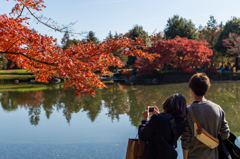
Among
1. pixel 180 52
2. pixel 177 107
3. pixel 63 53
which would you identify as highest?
pixel 180 52

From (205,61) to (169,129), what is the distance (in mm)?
22819

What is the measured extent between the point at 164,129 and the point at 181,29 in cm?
3040

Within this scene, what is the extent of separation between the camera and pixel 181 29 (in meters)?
30.2

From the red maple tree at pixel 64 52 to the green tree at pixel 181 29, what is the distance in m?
26.2

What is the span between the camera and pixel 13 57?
5711 millimetres

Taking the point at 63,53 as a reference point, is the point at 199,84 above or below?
below

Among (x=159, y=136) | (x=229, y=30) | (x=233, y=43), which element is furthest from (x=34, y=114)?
(x=229, y=30)

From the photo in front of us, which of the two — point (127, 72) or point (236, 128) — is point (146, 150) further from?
point (127, 72)

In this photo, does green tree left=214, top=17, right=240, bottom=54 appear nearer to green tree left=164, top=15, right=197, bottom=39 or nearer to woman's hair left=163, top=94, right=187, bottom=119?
green tree left=164, top=15, right=197, bottom=39

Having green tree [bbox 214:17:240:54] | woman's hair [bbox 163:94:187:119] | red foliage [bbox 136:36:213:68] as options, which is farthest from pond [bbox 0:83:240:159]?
green tree [bbox 214:17:240:54]

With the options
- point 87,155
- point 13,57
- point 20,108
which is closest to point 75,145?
point 87,155

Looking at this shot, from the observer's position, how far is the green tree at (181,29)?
1186 inches

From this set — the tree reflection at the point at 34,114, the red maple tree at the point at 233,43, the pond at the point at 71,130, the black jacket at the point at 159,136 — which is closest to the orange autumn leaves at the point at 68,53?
the pond at the point at 71,130

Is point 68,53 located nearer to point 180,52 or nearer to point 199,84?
point 199,84
